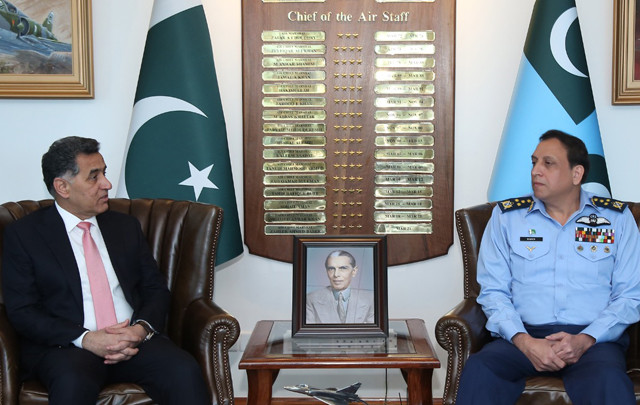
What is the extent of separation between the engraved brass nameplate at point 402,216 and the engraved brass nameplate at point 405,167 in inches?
7.9

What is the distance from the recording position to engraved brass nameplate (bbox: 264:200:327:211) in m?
3.71

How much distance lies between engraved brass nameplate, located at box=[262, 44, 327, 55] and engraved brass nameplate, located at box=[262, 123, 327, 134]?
1.12ft

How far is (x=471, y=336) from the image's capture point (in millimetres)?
2783

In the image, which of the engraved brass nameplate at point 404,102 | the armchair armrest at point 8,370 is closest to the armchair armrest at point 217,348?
the armchair armrest at point 8,370

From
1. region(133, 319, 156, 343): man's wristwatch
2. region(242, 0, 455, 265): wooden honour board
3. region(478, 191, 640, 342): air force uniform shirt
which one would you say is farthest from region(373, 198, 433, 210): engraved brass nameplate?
region(133, 319, 156, 343): man's wristwatch

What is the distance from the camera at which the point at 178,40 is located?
11.3 feet

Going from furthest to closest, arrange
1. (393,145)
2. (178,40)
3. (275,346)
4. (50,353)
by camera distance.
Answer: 1. (393,145)
2. (178,40)
3. (275,346)
4. (50,353)

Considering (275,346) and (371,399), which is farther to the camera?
(371,399)

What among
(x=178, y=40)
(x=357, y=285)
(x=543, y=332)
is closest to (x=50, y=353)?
(x=357, y=285)

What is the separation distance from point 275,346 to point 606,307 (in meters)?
1.24

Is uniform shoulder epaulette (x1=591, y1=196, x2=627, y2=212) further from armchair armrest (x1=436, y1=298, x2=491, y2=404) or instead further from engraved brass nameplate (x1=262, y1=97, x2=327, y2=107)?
engraved brass nameplate (x1=262, y1=97, x2=327, y2=107)

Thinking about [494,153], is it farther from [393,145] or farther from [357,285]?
[357,285]

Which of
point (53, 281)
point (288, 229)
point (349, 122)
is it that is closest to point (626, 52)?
point (349, 122)

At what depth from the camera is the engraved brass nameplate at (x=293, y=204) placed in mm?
3711
